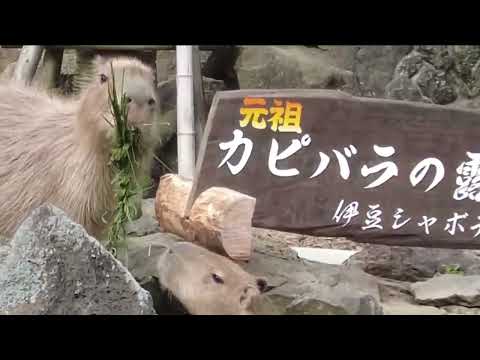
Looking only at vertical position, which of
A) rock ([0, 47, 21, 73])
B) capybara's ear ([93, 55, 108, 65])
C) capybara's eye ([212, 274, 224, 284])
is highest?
rock ([0, 47, 21, 73])

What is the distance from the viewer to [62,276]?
4973mm

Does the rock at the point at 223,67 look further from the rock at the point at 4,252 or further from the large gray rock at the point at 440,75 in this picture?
the rock at the point at 4,252

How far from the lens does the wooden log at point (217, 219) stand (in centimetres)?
517

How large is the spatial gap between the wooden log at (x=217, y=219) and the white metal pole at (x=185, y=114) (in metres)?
0.14

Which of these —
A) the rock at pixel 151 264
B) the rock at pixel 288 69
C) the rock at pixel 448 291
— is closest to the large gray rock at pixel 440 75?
the rock at pixel 288 69

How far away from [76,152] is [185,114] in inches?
30.1

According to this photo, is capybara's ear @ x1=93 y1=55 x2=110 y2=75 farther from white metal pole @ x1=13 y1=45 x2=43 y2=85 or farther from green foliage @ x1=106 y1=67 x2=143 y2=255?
white metal pole @ x1=13 y1=45 x2=43 y2=85

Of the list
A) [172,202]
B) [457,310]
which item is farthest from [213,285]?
[457,310]

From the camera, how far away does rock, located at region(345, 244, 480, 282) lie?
5496 millimetres

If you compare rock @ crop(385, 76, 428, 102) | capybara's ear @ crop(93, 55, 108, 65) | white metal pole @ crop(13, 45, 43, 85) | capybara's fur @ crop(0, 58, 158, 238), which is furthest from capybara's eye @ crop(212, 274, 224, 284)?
white metal pole @ crop(13, 45, 43, 85)

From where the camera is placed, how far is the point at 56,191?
17.8ft

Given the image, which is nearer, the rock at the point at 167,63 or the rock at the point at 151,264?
the rock at the point at 151,264

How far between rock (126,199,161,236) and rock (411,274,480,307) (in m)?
1.78

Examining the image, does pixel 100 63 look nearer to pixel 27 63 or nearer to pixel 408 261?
pixel 27 63
